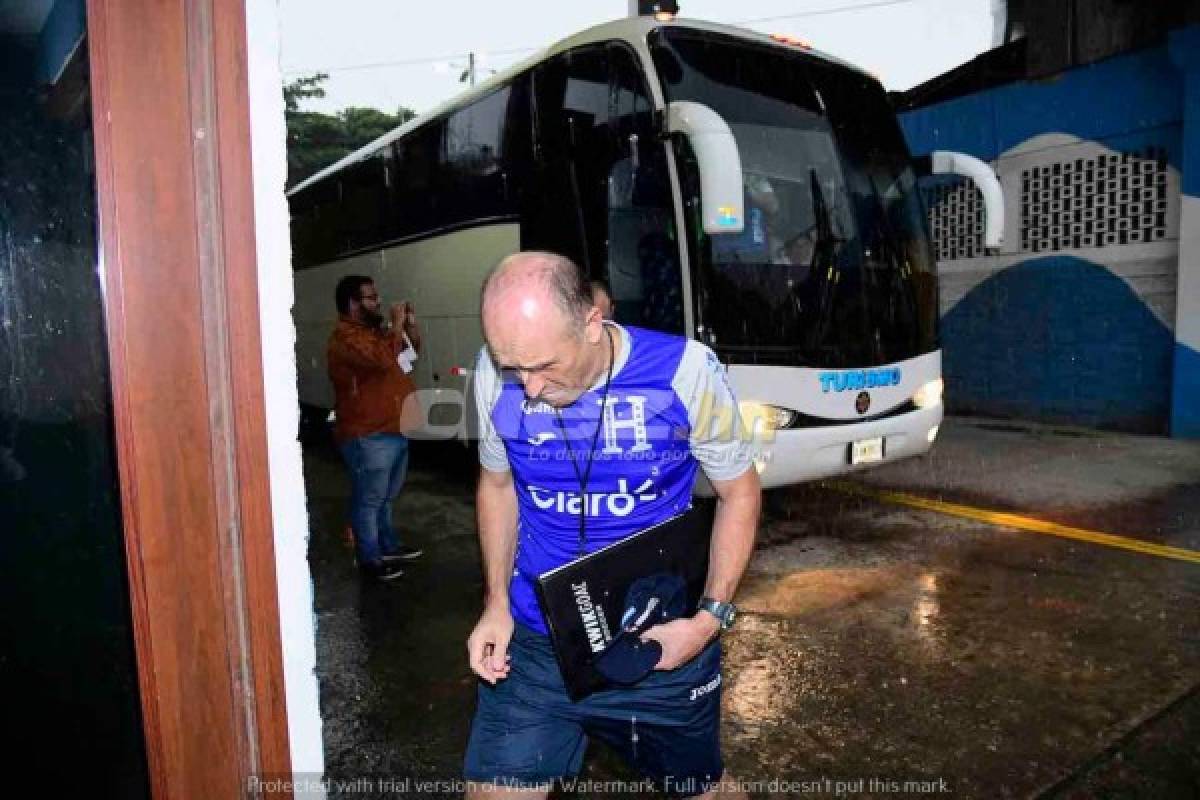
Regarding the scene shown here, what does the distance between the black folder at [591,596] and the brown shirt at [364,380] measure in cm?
324

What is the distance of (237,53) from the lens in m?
1.29

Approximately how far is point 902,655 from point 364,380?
3261 mm

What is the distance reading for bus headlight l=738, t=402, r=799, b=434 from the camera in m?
5.24

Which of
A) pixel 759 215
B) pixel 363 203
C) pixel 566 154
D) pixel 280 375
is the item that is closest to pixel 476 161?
pixel 566 154

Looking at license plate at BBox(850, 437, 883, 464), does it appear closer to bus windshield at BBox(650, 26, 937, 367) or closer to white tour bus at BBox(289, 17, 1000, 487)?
white tour bus at BBox(289, 17, 1000, 487)

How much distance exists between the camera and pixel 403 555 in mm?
5398

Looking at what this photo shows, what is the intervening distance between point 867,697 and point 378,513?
312 cm

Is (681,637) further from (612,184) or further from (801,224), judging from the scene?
(612,184)

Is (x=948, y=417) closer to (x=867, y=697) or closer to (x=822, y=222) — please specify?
(x=822, y=222)

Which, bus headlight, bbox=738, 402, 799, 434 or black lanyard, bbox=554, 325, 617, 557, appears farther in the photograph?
bus headlight, bbox=738, 402, 799, 434

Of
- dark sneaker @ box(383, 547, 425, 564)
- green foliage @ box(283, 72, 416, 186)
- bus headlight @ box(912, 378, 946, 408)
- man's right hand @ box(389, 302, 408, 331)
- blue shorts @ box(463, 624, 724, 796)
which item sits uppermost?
green foliage @ box(283, 72, 416, 186)

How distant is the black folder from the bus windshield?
3476 millimetres

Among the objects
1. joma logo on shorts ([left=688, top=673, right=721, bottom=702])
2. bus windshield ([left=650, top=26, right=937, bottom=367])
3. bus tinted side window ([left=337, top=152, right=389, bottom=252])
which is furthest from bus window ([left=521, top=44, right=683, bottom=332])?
joma logo on shorts ([left=688, top=673, right=721, bottom=702])

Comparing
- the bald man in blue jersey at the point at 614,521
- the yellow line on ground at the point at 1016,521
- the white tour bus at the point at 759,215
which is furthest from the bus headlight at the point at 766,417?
the bald man in blue jersey at the point at 614,521
